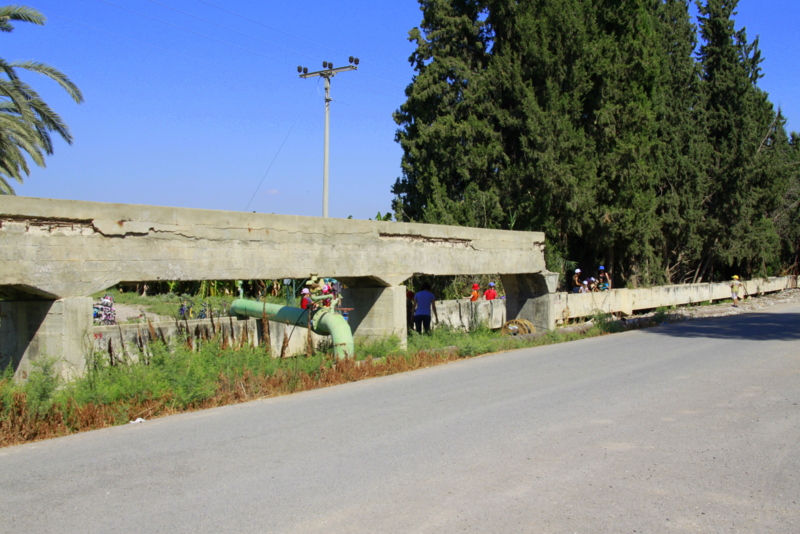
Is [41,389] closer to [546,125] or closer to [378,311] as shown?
[378,311]

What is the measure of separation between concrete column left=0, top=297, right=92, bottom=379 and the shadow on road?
14383 millimetres

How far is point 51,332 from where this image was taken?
31.0 ft

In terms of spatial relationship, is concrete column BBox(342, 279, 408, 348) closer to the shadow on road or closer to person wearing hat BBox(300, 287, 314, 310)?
person wearing hat BBox(300, 287, 314, 310)

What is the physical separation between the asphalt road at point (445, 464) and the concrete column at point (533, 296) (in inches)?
330

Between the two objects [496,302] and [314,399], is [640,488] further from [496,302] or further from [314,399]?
[496,302]

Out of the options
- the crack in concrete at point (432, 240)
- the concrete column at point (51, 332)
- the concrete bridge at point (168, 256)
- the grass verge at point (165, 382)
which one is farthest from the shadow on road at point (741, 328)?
the concrete column at point (51, 332)

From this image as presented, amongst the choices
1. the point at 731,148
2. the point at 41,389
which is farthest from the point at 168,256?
the point at 731,148

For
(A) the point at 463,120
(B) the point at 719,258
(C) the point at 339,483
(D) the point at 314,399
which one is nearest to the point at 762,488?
(C) the point at 339,483

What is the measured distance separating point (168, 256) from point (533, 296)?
1145 cm

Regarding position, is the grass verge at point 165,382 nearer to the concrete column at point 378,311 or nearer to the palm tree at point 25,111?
the concrete column at point 378,311

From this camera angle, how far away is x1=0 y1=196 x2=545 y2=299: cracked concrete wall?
9.22m

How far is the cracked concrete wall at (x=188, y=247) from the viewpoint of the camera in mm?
9219

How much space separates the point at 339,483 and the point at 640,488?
243 cm

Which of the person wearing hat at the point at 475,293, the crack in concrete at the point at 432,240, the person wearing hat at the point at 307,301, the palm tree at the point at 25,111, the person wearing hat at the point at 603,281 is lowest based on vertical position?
the person wearing hat at the point at 307,301
